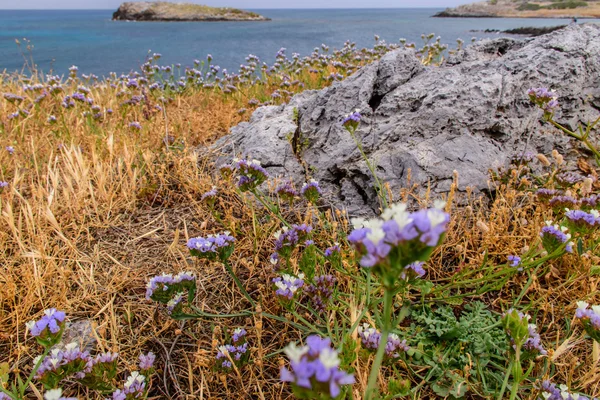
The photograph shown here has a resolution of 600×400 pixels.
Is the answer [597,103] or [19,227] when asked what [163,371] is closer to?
[19,227]

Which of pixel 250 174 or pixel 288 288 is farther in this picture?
pixel 250 174

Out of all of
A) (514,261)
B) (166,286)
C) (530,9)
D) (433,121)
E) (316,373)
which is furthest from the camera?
(530,9)

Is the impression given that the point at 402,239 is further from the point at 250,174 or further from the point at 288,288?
the point at 250,174

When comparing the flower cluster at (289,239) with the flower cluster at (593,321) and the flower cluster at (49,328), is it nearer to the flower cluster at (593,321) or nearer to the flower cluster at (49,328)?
the flower cluster at (49,328)

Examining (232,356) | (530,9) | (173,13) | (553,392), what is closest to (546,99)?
(553,392)

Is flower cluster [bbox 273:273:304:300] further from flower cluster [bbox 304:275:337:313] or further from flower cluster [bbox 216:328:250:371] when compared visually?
flower cluster [bbox 216:328:250:371]

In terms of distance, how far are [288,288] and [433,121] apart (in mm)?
1811

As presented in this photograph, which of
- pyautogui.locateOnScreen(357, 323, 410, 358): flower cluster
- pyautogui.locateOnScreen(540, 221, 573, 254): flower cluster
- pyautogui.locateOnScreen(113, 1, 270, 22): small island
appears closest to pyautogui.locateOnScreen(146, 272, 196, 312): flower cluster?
pyautogui.locateOnScreen(357, 323, 410, 358): flower cluster

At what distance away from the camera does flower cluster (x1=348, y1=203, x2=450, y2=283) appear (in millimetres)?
890

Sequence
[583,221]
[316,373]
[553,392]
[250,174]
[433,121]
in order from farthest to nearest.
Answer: [433,121] < [250,174] < [583,221] < [553,392] < [316,373]

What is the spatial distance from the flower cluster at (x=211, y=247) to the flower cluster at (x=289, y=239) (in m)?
0.24

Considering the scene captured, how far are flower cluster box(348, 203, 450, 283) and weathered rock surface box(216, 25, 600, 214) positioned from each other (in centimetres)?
180

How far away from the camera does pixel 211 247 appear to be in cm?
189

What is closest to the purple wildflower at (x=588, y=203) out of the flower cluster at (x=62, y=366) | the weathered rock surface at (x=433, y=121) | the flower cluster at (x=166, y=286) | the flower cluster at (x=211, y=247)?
the weathered rock surface at (x=433, y=121)
